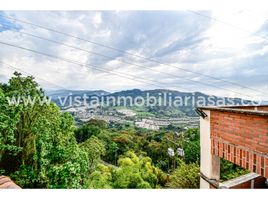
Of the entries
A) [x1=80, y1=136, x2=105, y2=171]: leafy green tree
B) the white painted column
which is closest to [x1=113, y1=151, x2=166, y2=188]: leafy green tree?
[x1=80, y1=136, x2=105, y2=171]: leafy green tree

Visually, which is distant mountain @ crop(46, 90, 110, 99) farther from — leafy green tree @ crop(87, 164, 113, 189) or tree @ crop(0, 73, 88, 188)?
leafy green tree @ crop(87, 164, 113, 189)

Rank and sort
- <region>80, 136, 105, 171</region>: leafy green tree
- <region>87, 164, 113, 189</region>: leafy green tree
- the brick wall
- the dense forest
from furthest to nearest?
<region>80, 136, 105, 171</region>: leafy green tree → <region>87, 164, 113, 189</region>: leafy green tree → the dense forest → the brick wall

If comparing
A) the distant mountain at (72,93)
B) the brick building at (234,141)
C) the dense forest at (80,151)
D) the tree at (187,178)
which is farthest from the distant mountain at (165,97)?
the brick building at (234,141)

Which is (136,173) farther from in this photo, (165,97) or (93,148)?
(165,97)

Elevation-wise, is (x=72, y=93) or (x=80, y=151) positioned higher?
(x=72, y=93)

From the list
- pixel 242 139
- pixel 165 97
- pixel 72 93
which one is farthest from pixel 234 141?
pixel 72 93

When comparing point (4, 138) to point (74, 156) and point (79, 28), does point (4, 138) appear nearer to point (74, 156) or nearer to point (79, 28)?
point (74, 156)

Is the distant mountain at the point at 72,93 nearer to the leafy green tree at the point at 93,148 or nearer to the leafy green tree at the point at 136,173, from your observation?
the leafy green tree at the point at 93,148

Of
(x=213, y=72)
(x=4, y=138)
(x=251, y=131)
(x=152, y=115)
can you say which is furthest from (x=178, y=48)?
(x=4, y=138)

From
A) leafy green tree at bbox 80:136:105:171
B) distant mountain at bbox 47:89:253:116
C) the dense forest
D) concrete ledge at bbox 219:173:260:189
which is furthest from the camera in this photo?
leafy green tree at bbox 80:136:105:171
